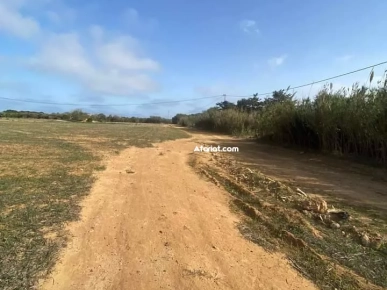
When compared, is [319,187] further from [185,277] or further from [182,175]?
[185,277]

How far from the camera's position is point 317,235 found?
12.4 ft

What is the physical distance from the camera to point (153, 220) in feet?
13.9

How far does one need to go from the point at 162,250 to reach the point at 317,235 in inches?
84.5

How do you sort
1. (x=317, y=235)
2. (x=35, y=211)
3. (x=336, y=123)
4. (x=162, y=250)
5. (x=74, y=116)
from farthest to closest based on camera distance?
(x=74, y=116) < (x=336, y=123) < (x=35, y=211) < (x=317, y=235) < (x=162, y=250)

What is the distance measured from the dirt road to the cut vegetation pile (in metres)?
0.26

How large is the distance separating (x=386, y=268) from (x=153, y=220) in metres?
3.01

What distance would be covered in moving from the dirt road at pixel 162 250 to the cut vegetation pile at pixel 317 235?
10.1 inches

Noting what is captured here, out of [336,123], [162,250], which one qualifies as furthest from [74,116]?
[162,250]

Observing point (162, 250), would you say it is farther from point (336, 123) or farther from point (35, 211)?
point (336, 123)

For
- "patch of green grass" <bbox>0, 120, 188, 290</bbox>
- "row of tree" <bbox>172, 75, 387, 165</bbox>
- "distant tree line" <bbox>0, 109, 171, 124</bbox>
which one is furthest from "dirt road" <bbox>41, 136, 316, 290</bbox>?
"distant tree line" <bbox>0, 109, 171, 124</bbox>

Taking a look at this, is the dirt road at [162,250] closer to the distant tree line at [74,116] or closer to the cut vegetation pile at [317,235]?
the cut vegetation pile at [317,235]

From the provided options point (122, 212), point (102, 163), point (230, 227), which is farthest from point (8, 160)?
point (230, 227)

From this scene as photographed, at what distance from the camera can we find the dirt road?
2668 mm

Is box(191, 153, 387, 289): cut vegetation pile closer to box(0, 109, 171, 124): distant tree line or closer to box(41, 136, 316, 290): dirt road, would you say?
box(41, 136, 316, 290): dirt road
